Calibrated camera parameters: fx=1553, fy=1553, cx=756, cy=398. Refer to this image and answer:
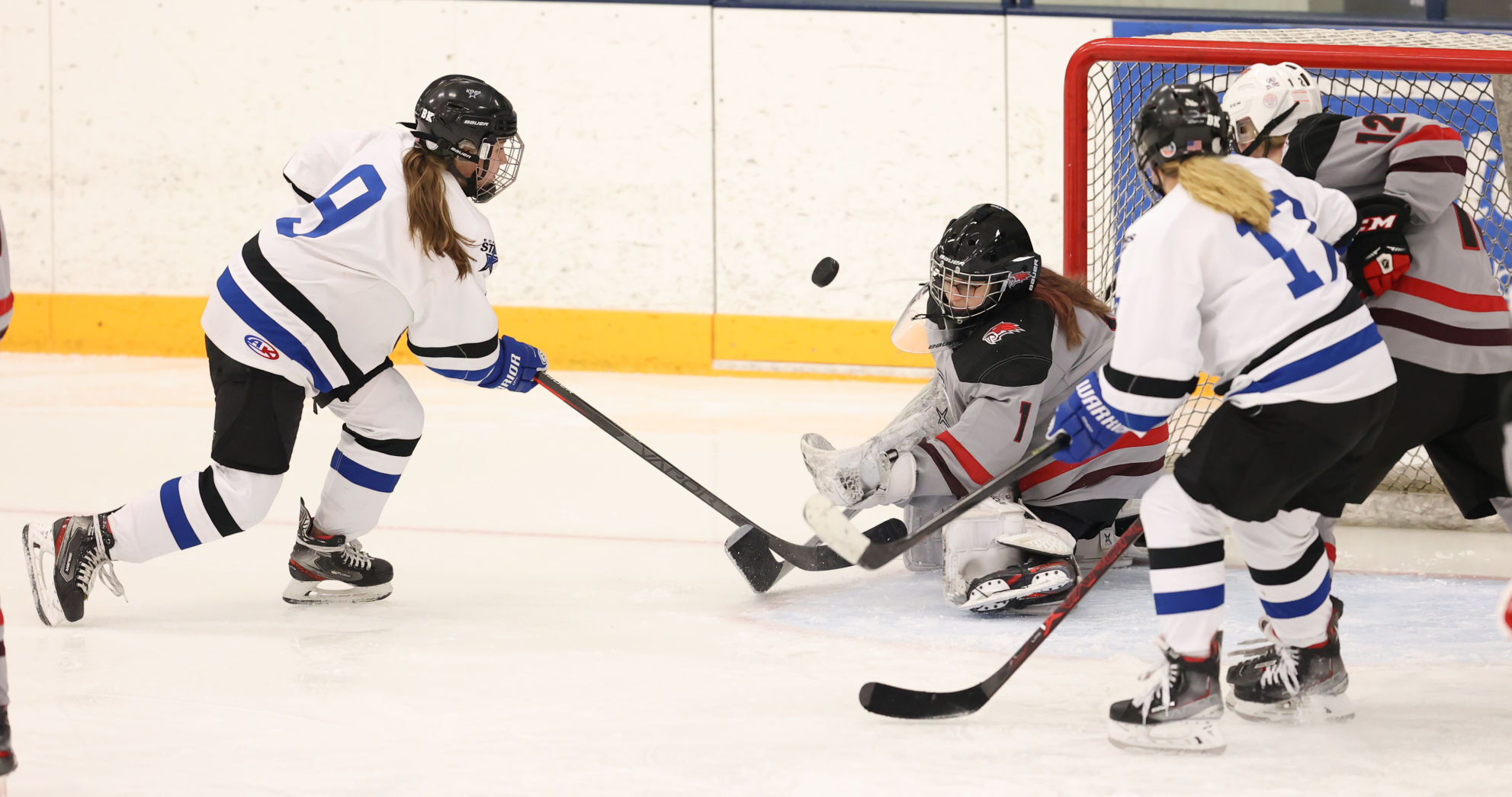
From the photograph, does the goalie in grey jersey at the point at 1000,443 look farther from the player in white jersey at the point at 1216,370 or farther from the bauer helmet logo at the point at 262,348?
the bauer helmet logo at the point at 262,348

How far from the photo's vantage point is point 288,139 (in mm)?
6199

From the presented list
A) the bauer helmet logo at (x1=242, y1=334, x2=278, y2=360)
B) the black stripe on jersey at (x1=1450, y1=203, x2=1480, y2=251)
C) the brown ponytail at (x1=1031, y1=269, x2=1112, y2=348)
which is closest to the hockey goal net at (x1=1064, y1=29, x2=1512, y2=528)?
the brown ponytail at (x1=1031, y1=269, x2=1112, y2=348)

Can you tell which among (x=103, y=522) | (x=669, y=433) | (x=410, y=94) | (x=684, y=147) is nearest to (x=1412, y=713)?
(x=103, y=522)

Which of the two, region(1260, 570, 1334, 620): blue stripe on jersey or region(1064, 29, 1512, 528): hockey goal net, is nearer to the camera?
region(1260, 570, 1334, 620): blue stripe on jersey

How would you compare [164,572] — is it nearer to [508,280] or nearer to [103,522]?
[103,522]

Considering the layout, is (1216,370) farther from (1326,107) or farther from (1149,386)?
(1326,107)

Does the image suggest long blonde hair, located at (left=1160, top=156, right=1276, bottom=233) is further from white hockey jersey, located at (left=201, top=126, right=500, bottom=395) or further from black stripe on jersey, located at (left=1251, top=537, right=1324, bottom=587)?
white hockey jersey, located at (left=201, top=126, right=500, bottom=395)

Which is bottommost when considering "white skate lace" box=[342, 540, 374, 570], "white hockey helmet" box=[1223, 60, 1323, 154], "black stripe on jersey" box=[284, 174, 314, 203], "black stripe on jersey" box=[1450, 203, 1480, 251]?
"white skate lace" box=[342, 540, 374, 570]

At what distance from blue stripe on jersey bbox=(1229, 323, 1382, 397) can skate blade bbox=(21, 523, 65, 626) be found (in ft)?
6.74

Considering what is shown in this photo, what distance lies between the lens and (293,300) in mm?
2727

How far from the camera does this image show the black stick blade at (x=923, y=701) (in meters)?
2.28

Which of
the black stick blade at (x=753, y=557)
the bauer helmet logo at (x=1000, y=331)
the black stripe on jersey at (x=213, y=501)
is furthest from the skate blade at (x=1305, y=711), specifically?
the black stripe on jersey at (x=213, y=501)

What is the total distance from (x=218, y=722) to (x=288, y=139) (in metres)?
4.31

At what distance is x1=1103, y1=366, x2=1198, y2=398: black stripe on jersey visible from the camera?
81.1 inches
